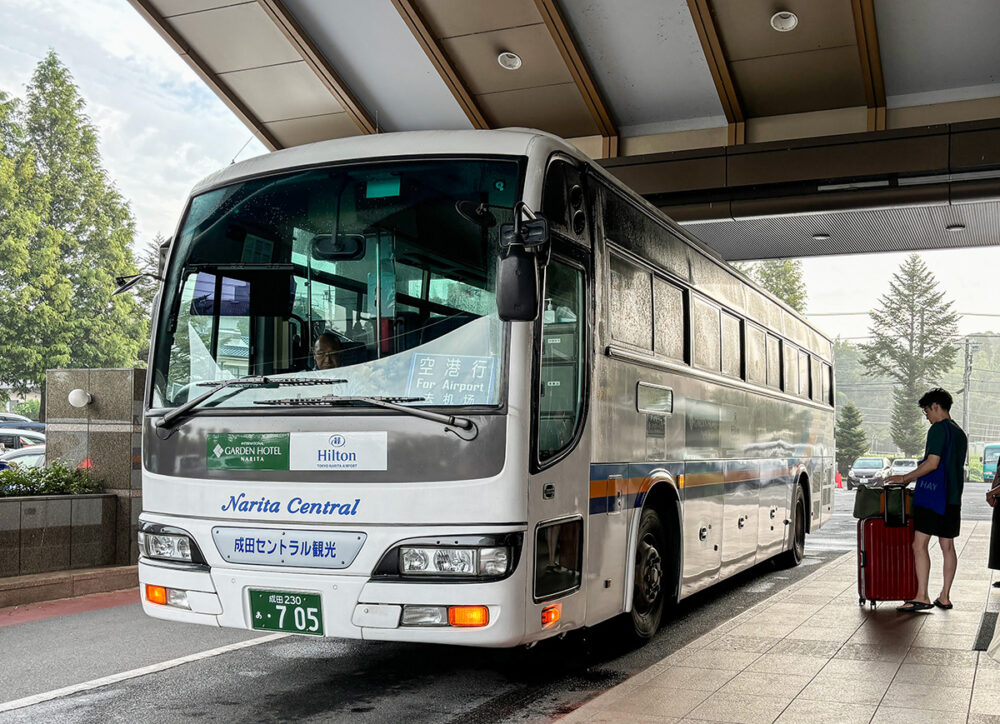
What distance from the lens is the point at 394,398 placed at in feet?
18.8

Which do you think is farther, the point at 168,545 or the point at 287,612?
the point at 168,545

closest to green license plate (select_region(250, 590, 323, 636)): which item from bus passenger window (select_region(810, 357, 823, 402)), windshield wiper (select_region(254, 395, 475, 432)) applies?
windshield wiper (select_region(254, 395, 475, 432))

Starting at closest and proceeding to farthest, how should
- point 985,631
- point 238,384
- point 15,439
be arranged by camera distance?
point 238,384
point 985,631
point 15,439

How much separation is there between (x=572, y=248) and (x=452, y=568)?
6.78 ft

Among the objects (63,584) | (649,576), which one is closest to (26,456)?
(63,584)

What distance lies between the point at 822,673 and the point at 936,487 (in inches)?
118

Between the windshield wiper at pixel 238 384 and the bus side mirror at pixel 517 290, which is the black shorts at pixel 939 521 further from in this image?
the windshield wiper at pixel 238 384

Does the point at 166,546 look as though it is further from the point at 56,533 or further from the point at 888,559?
the point at 888,559

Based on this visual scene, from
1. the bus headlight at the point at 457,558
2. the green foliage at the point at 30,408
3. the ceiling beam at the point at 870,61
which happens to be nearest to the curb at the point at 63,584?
the bus headlight at the point at 457,558

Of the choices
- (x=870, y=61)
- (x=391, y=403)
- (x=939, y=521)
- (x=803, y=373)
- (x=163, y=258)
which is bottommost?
(x=939, y=521)

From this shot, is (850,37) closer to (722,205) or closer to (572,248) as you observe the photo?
(722,205)

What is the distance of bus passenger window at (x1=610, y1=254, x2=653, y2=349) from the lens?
7098mm

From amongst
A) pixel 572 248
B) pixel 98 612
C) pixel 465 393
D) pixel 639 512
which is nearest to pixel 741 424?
pixel 639 512

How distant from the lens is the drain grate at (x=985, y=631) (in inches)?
307
